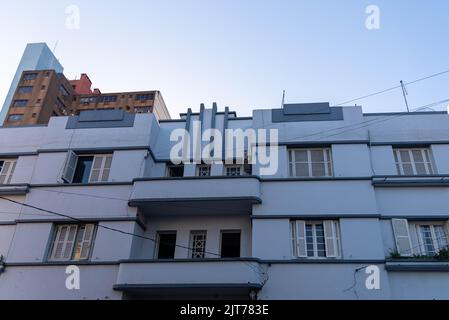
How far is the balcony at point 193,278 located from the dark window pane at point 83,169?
494cm

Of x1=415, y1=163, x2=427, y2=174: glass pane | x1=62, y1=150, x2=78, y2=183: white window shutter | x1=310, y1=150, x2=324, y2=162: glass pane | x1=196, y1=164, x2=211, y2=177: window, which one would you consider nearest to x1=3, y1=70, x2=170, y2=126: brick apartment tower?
x1=62, y1=150, x2=78, y2=183: white window shutter

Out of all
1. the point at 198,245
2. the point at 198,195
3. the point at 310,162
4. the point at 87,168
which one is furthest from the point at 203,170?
the point at 87,168

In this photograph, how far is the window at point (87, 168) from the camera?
1744 centimetres

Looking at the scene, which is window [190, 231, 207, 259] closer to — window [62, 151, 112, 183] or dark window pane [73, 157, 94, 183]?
window [62, 151, 112, 183]

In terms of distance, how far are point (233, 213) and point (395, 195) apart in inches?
258

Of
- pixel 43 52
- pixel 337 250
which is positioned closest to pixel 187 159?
pixel 337 250

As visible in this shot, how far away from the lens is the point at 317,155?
55.9ft

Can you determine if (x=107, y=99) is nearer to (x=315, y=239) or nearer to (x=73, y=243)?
(x=73, y=243)

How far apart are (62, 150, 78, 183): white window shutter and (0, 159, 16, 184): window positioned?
10.8 ft

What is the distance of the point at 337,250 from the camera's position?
14531 mm

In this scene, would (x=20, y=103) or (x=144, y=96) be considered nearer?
(x=20, y=103)

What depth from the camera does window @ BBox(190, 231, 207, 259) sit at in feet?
52.4

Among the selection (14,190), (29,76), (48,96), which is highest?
(29,76)

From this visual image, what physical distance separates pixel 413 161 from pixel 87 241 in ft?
45.9
